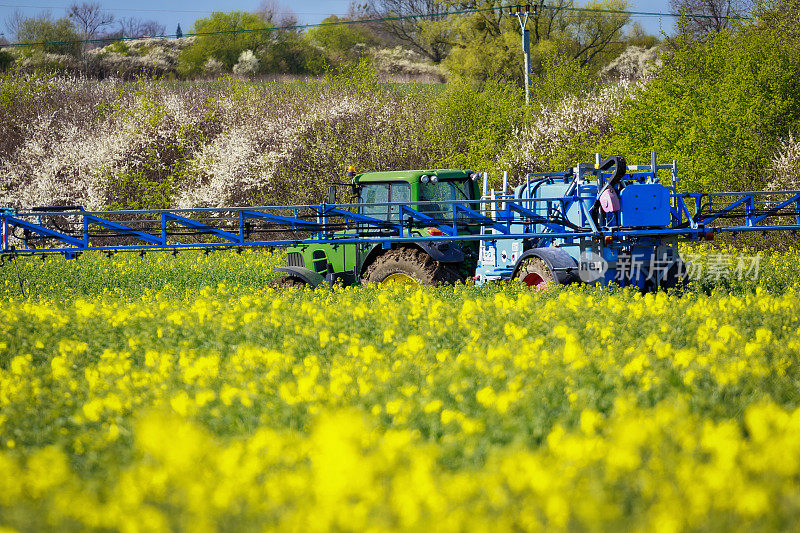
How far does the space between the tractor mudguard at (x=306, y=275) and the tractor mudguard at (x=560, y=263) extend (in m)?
3.73

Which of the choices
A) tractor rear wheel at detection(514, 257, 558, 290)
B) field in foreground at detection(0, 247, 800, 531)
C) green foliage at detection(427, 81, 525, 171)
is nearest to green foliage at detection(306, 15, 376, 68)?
green foliage at detection(427, 81, 525, 171)

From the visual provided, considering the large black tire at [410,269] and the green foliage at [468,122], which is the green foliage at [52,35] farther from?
the large black tire at [410,269]

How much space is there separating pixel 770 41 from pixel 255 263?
575 inches

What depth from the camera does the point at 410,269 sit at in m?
12.3

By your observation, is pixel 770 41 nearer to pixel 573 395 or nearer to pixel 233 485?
pixel 573 395

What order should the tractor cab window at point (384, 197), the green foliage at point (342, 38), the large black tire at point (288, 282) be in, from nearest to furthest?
the tractor cab window at point (384, 197), the large black tire at point (288, 282), the green foliage at point (342, 38)

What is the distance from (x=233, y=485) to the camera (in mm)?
3518

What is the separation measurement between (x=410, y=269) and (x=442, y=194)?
5.20ft

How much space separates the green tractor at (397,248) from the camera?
12.3 meters

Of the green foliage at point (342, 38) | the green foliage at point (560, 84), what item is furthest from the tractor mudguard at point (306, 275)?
the green foliage at point (342, 38)

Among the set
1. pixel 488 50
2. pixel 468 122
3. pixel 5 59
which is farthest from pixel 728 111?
pixel 5 59

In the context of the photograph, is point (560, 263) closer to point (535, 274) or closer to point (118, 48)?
point (535, 274)

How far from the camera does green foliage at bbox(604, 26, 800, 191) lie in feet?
71.4

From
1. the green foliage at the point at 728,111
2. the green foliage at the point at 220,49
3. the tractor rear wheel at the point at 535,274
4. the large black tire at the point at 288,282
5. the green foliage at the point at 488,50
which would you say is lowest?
the large black tire at the point at 288,282
